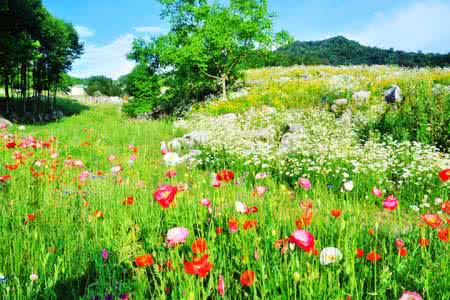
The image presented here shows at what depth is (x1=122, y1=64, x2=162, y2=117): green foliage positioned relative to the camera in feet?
85.1

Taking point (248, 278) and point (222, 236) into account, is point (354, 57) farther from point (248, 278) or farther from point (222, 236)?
point (248, 278)

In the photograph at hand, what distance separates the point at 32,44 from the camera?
810 inches

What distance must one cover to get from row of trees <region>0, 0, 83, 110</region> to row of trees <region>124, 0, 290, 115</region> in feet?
24.3

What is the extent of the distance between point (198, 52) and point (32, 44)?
1028 centimetres

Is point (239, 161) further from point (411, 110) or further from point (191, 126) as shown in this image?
point (191, 126)

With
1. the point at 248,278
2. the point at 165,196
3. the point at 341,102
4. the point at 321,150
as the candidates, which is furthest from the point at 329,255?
the point at 341,102

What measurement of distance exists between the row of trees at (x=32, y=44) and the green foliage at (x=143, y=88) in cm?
679

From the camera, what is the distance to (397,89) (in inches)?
526

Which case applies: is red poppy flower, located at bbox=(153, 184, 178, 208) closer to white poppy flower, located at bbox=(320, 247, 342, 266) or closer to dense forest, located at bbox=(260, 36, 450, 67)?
white poppy flower, located at bbox=(320, 247, 342, 266)

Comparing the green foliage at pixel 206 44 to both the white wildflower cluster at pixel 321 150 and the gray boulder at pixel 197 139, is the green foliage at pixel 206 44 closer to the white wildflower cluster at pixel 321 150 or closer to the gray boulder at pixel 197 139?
the white wildflower cluster at pixel 321 150

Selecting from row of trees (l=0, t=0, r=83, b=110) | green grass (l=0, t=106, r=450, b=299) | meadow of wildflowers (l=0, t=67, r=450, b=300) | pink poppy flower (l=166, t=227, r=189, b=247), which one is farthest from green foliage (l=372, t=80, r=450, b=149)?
row of trees (l=0, t=0, r=83, b=110)

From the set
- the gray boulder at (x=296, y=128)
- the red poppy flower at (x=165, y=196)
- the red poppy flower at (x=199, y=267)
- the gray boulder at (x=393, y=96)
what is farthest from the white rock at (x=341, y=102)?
the red poppy flower at (x=199, y=267)

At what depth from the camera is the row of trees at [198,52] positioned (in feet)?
73.7

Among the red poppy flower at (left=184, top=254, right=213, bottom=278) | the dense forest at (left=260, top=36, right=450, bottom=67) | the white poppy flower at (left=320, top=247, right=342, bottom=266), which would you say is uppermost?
the dense forest at (left=260, top=36, right=450, bottom=67)
